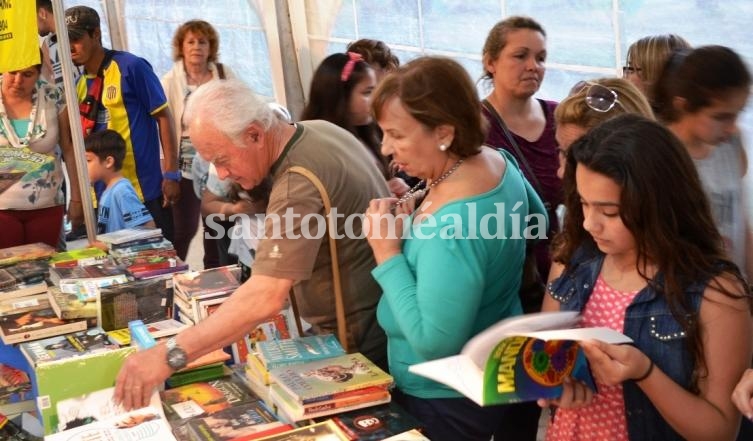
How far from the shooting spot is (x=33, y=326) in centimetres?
266

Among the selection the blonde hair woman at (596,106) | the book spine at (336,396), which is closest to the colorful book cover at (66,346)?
the book spine at (336,396)

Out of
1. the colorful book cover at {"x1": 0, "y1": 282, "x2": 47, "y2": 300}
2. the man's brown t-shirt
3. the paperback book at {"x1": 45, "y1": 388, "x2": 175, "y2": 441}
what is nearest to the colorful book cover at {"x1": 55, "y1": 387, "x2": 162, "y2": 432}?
the paperback book at {"x1": 45, "y1": 388, "x2": 175, "y2": 441}

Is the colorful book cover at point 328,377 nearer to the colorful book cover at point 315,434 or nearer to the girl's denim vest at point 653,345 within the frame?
the colorful book cover at point 315,434

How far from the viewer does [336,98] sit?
3432 mm

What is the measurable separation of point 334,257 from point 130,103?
2.88 m

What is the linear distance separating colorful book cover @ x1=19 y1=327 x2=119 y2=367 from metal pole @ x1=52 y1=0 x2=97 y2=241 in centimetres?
105

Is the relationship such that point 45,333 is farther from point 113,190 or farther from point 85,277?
point 113,190

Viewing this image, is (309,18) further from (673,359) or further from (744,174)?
(673,359)

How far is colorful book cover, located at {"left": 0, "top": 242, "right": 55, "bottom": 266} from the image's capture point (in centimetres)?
330

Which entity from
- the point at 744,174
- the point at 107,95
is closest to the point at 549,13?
the point at 744,174

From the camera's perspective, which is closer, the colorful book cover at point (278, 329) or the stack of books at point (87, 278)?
the colorful book cover at point (278, 329)

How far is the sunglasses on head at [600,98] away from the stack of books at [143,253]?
1.58 m

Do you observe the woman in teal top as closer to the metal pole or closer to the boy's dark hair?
the metal pole

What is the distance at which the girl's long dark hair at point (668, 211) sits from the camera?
160 centimetres
